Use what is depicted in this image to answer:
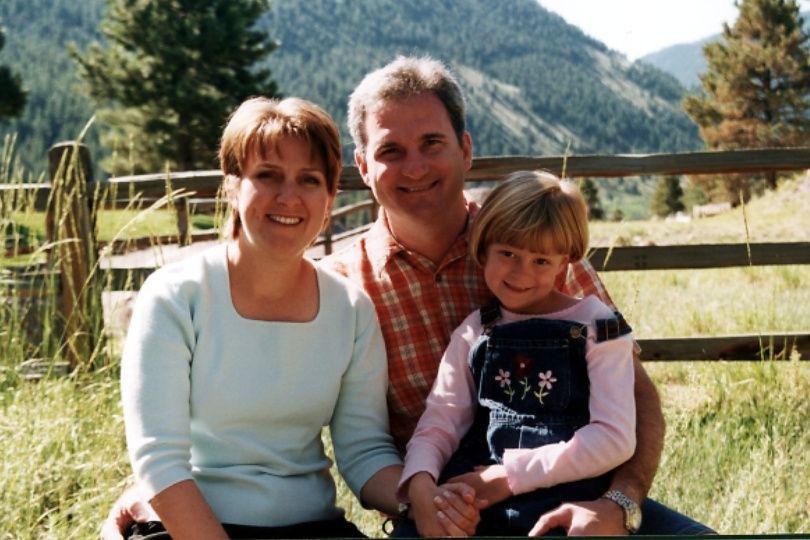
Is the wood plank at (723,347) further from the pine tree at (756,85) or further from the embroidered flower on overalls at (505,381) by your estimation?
the pine tree at (756,85)

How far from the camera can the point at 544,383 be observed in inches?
67.8

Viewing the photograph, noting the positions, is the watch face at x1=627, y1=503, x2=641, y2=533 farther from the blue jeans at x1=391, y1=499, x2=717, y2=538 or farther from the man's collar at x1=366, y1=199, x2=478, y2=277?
the man's collar at x1=366, y1=199, x2=478, y2=277

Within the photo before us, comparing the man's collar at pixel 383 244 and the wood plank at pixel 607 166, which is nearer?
the man's collar at pixel 383 244

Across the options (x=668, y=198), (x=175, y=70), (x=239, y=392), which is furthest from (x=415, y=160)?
(x=668, y=198)

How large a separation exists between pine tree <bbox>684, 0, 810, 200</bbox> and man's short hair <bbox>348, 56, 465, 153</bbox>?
26.4 meters

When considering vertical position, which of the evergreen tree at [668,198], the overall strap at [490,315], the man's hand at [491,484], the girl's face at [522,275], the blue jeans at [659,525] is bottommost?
the evergreen tree at [668,198]

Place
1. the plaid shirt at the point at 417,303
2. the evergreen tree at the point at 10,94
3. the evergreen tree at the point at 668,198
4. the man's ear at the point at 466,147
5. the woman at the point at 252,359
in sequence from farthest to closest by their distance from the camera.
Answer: the evergreen tree at the point at 668,198 → the evergreen tree at the point at 10,94 → the man's ear at the point at 466,147 → the plaid shirt at the point at 417,303 → the woman at the point at 252,359

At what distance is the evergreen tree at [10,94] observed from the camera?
19.8m

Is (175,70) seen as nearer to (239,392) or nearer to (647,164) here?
(647,164)

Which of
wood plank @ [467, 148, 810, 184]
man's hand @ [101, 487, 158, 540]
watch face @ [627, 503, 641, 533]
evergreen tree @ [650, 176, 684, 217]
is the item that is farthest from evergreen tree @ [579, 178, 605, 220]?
evergreen tree @ [650, 176, 684, 217]

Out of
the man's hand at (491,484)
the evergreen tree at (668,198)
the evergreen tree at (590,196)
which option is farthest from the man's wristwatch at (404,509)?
the evergreen tree at (668,198)

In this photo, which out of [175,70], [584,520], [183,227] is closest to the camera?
[584,520]

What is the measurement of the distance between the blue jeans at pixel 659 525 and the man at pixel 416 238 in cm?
35

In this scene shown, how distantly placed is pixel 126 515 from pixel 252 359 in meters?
0.42
